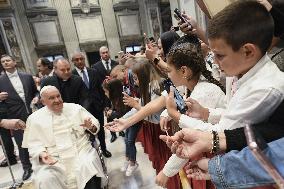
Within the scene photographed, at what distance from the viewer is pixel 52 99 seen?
10.9 ft

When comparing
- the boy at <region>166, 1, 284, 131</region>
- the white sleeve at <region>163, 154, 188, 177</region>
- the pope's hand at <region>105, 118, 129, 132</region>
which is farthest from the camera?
the pope's hand at <region>105, 118, 129, 132</region>

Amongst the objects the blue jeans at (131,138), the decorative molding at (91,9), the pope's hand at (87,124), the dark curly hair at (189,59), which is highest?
the decorative molding at (91,9)

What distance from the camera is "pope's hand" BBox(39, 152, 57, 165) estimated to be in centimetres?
299

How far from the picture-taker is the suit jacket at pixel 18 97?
4.73 metres

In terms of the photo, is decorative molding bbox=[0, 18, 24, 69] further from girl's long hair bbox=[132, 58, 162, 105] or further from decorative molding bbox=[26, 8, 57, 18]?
girl's long hair bbox=[132, 58, 162, 105]

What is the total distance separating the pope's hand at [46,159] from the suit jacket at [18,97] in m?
2.11

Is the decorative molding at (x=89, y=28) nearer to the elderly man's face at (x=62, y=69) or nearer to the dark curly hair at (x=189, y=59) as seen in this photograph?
the elderly man's face at (x=62, y=69)

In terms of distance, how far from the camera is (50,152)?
10.7 feet

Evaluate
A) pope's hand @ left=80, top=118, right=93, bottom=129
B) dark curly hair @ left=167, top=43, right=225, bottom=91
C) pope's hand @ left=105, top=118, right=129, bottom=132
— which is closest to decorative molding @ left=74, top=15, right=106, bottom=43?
pope's hand @ left=80, top=118, right=93, bottom=129

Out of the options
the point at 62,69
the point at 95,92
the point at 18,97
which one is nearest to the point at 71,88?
the point at 62,69

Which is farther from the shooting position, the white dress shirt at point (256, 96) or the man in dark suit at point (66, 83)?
the man in dark suit at point (66, 83)

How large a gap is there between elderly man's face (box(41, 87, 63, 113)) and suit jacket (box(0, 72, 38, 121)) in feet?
5.44

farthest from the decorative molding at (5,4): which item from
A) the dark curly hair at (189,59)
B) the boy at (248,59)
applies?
the boy at (248,59)

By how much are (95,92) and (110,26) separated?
48.8 feet
